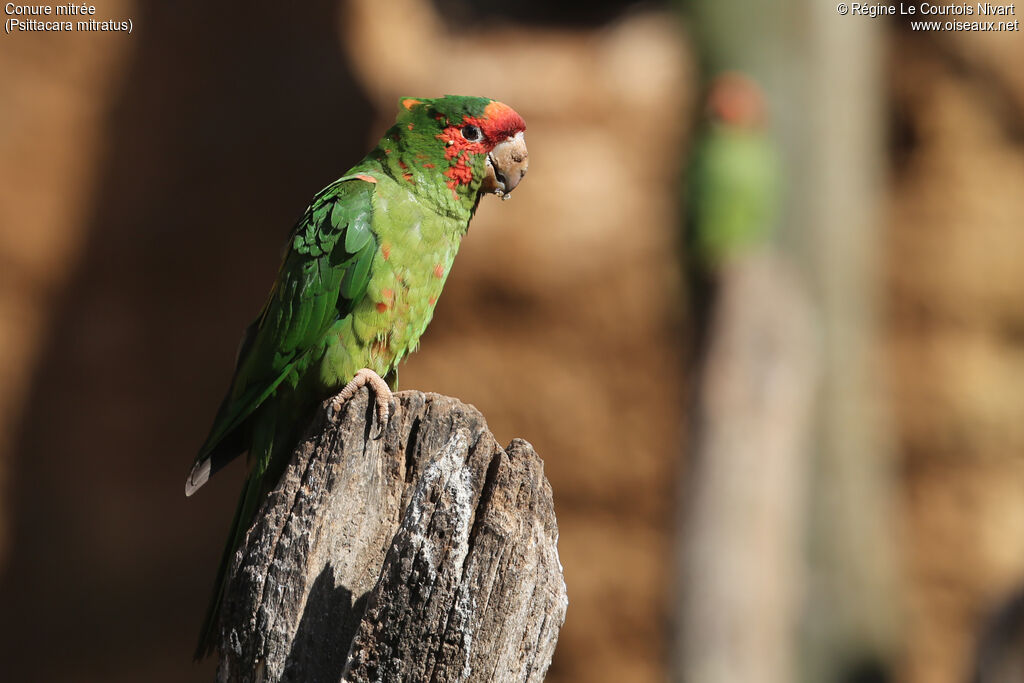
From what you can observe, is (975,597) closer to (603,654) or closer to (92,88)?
(603,654)

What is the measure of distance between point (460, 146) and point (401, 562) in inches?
70.8

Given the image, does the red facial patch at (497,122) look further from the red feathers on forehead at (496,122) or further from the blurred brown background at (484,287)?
the blurred brown background at (484,287)

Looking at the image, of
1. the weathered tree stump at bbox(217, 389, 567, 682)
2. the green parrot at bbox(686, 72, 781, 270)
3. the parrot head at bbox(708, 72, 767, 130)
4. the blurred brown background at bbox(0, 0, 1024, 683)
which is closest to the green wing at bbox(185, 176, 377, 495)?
the weathered tree stump at bbox(217, 389, 567, 682)

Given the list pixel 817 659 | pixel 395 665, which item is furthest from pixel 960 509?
pixel 395 665

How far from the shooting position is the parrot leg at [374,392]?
2963mm

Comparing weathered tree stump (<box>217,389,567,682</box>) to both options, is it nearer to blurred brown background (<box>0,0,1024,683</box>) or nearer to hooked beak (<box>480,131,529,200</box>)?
hooked beak (<box>480,131,529,200</box>)

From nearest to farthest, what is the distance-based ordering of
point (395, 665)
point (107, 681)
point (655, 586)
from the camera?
point (395, 665), point (655, 586), point (107, 681)

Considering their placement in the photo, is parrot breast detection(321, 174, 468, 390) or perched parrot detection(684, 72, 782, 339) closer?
parrot breast detection(321, 174, 468, 390)

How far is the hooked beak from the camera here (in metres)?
3.71

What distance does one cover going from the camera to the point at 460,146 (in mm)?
3715

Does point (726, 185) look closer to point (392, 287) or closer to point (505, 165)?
point (505, 165)

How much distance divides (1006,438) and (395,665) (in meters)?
7.87

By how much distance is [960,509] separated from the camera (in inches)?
350

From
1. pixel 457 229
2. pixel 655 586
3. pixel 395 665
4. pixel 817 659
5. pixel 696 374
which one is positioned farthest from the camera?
pixel 655 586
